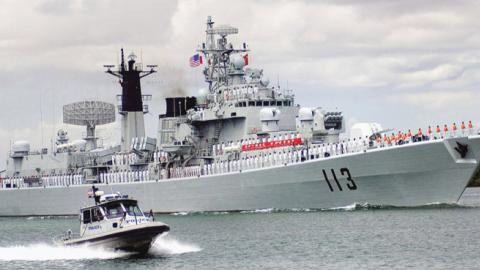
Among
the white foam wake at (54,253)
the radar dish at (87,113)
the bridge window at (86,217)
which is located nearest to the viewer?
the white foam wake at (54,253)

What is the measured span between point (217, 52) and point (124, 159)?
38.7 ft

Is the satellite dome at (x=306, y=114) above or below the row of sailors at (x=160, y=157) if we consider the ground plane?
above

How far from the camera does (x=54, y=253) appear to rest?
146 ft

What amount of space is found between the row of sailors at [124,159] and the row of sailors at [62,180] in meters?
3.14

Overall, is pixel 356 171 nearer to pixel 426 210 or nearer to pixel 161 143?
pixel 426 210

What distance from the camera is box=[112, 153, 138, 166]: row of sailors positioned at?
254 ft

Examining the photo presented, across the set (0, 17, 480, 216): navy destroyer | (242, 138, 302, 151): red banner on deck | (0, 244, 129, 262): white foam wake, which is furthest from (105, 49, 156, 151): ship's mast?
(0, 244, 129, 262): white foam wake

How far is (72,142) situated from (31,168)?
168 inches

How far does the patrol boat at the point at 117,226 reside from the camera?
132 feet

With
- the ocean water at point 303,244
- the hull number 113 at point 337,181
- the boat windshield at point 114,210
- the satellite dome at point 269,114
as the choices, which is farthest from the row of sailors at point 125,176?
the boat windshield at point 114,210

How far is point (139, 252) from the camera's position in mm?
41375

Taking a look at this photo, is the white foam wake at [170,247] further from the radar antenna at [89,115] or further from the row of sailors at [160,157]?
the radar antenna at [89,115]

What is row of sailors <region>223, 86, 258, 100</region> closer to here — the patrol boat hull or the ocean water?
the ocean water

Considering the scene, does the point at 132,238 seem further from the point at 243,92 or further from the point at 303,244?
the point at 243,92
